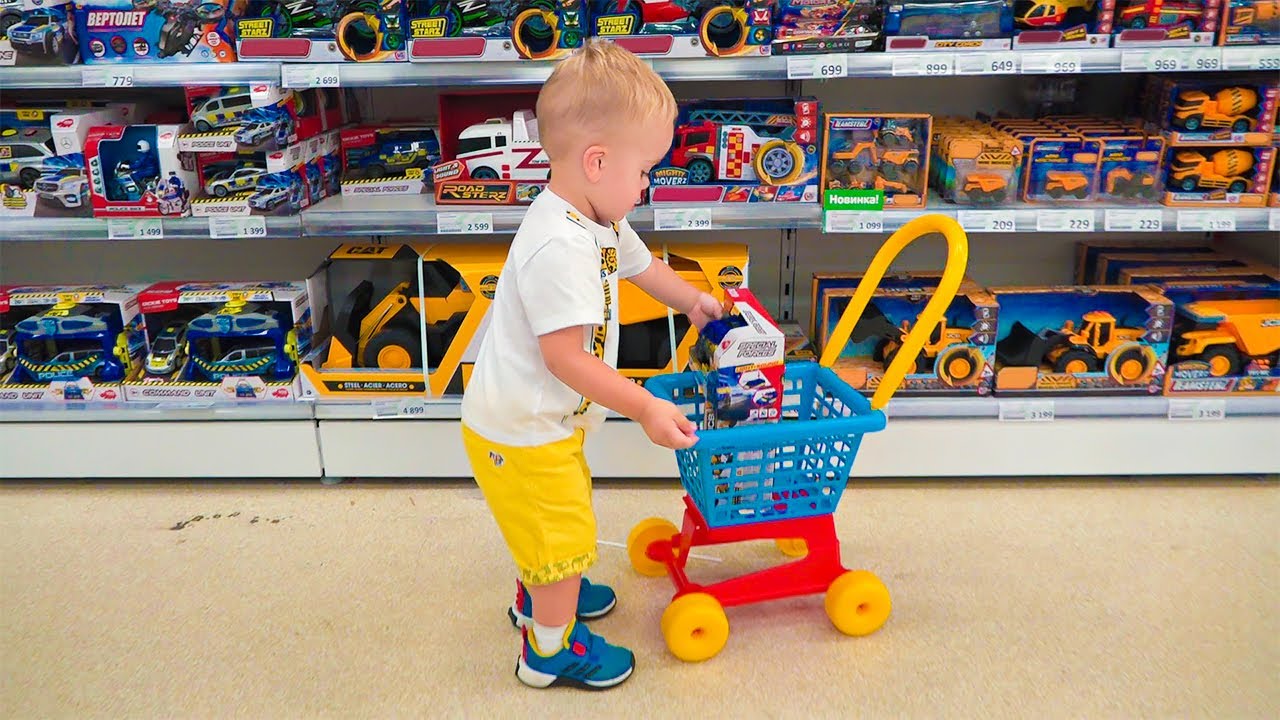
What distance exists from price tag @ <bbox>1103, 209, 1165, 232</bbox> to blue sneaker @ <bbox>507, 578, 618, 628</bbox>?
1502mm

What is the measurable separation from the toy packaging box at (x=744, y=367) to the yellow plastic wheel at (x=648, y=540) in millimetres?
421

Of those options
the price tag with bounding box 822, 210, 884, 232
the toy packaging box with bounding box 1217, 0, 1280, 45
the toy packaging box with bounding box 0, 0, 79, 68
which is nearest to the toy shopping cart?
the price tag with bounding box 822, 210, 884, 232

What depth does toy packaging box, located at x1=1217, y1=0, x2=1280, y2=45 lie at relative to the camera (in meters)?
2.18

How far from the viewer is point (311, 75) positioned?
88.7 inches

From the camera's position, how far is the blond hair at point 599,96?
4.80 ft

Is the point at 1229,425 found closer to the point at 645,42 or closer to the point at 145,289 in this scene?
the point at 645,42

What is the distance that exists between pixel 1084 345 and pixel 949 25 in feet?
2.94

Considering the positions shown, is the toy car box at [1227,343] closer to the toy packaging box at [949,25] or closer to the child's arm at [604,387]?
the toy packaging box at [949,25]

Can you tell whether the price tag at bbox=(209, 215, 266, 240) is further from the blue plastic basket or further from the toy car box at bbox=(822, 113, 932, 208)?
the toy car box at bbox=(822, 113, 932, 208)

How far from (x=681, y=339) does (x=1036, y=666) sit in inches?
44.1

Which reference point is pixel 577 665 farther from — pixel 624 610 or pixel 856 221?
pixel 856 221

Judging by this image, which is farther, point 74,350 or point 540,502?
point 74,350

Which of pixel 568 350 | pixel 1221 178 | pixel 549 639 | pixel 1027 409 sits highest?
pixel 1221 178

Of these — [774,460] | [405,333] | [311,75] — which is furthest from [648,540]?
[311,75]
